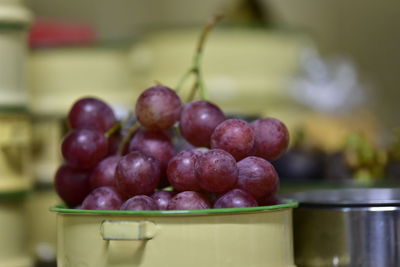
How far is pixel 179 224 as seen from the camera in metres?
0.55

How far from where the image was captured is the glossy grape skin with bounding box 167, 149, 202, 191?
1.96 feet

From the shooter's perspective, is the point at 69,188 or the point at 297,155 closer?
the point at 69,188

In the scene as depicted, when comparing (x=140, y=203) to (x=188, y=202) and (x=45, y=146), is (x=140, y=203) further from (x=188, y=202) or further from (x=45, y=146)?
(x=45, y=146)

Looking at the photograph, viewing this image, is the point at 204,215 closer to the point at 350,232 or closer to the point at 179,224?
the point at 179,224

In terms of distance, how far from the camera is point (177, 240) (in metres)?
0.55

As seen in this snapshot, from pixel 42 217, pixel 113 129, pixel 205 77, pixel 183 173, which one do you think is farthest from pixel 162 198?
pixel 205 77

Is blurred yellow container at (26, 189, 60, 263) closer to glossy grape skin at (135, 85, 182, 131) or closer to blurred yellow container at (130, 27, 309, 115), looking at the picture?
blurred yellow container at (130, 27, 309, 115)

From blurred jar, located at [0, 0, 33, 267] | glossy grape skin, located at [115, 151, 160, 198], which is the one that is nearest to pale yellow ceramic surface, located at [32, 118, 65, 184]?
blurred jar, located at [0, 0, 33, 267]

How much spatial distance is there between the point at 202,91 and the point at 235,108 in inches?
35.1

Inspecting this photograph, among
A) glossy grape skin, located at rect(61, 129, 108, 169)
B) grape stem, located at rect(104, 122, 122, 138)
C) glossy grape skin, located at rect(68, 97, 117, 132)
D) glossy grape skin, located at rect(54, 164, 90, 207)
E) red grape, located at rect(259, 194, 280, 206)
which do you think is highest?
glossy grape skin, located at rect(68, 97, 117, 132)

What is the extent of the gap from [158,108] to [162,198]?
0.28 ft

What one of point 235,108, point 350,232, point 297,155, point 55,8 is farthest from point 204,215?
point 55,8

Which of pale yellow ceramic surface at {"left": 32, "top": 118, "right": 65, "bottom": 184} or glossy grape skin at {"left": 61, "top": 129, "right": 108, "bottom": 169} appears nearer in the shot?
glossy grape skin at {"left": 61, "top": 129, "right": 108, "bottom": 169}

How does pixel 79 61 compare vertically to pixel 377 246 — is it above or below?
above
